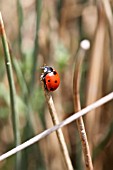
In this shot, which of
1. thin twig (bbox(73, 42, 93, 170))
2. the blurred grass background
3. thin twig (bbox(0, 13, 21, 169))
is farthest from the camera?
the blurred grass background

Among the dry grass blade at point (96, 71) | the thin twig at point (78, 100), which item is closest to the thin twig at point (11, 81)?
the thin twig at point (78, 100)

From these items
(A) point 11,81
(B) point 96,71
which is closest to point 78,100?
(A) point 11,81

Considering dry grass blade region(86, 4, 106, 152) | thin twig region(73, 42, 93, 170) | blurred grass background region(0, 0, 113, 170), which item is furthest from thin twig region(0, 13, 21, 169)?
dry grass blade region(86, 4, 106, 152)

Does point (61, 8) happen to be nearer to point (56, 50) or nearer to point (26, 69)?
point (56, 50)

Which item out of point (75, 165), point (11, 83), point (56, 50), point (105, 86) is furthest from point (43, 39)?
point (11, 83)

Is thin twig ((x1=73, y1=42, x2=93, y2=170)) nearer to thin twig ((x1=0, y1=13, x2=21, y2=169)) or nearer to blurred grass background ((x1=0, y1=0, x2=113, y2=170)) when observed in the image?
thin twig ((x1=0, y1=13, x2=21, y2=169))

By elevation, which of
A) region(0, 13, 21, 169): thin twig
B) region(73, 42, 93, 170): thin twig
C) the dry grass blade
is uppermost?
the dry grass blade

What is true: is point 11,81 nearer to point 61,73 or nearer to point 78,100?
Result: point 78,100

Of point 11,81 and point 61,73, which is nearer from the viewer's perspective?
point 11,81

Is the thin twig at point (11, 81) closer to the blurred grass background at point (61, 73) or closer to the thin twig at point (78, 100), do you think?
the thin twig at point (78, 100)
